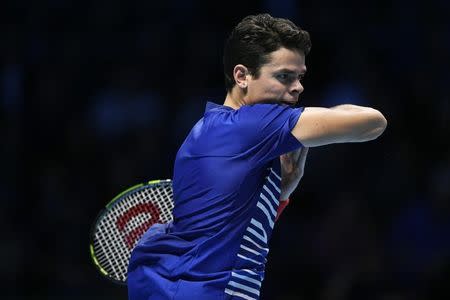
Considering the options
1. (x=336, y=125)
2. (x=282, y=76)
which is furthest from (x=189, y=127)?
(x=336, y=125)

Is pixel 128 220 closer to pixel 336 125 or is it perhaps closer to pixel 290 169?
pixel 290 169

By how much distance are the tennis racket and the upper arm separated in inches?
44.6

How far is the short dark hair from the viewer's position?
12.8 feet

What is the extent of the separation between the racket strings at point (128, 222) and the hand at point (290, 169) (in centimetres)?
69

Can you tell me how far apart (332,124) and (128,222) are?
1.43 m

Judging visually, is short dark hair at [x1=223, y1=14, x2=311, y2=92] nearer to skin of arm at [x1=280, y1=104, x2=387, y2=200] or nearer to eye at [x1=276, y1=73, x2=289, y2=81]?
eye at [x1=276, y1=73, x2=289, y2=81]

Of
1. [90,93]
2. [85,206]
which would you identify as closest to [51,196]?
[85,206]

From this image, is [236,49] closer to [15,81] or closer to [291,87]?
[291,87]

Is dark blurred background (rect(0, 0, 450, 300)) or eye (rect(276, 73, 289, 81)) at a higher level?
eye (rect(276, 73, 289, 81))

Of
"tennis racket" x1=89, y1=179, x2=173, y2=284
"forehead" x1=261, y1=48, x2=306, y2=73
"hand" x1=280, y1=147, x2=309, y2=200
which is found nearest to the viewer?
"forehead" x1=261, y1=48, x2=306, y2=73

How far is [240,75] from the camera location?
3.97m

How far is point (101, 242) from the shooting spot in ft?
15.9

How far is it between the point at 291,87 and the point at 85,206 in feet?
15.2

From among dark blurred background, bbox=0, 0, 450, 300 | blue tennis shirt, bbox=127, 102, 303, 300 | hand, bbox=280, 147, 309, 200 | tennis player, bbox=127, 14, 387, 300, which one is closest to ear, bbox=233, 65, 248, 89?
tennis player, bbox=127, 14, 387, 300
